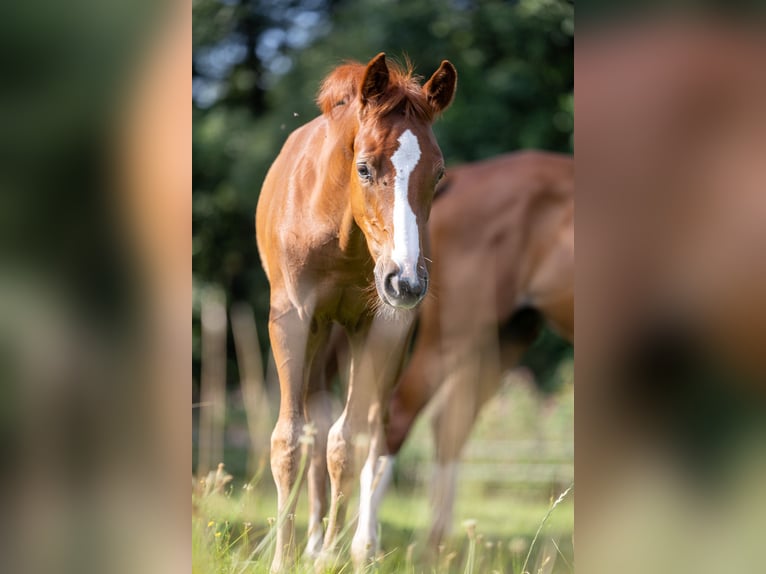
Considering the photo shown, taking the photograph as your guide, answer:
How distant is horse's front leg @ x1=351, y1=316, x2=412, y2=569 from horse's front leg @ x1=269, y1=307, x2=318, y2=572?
0.17 meters

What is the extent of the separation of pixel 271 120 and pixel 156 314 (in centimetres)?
81

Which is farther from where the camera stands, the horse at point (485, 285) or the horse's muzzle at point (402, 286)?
the horse at point (485, 285)

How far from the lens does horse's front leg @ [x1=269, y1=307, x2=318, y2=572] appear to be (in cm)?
249

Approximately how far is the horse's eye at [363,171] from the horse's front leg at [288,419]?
477mm

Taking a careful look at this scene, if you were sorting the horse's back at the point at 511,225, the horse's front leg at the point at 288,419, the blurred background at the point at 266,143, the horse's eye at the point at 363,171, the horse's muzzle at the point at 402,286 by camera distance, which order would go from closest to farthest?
the horse's muzzle at the point at 402,286 → the horse's eye at the point at 363,171 → the horse's front leg at the point at 288,419 → the blurred background at the point at 266,143 → the horse's back at the point at 511,225

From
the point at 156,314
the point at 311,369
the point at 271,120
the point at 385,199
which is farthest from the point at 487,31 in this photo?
the point at 156,314

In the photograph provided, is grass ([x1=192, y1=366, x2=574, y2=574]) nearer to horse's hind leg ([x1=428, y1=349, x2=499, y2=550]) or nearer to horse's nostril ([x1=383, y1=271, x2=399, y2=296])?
horse's hind leg ([x1=428, y1=349, x2=499, y2=550])

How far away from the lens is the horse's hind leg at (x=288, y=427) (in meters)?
2.49

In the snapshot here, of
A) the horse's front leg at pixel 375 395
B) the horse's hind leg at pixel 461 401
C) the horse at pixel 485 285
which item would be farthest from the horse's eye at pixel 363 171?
the horse's hind leg at pixel 461 401

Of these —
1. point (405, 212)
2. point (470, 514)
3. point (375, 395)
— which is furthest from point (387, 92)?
point (470, 514)

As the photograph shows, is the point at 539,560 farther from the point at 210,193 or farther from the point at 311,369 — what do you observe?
the point at 210,193

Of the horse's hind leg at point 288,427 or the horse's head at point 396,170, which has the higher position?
the horse's head at point 396,170

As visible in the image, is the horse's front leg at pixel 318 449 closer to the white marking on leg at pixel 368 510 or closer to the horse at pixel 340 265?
the horse at pixel 340 265

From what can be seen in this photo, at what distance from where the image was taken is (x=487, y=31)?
9.65 ft
